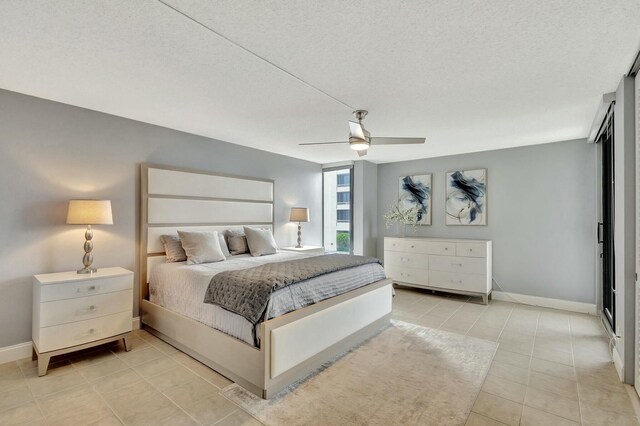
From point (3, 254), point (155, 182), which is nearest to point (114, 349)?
point (3, 254)

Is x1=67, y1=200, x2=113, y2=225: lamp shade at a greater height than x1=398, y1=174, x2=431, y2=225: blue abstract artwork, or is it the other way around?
x1=398, y1=174, x2=431, y2=225: blue abstract artwork

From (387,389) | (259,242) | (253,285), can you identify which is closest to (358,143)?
(253,285)

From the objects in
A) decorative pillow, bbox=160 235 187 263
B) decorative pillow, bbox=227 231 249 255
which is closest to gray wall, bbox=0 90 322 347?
decorative pillow, bbox=160 235 187 263

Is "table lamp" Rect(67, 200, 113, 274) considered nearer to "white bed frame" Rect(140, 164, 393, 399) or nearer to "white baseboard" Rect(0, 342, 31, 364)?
"white bed frame" Rect(140, 164, 393, 399)

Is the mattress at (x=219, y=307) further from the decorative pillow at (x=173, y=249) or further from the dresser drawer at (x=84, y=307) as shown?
the dresser drawer at (x=84, y=307)

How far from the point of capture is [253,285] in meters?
2.45

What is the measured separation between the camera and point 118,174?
3.50 meters

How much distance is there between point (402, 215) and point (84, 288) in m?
4.91

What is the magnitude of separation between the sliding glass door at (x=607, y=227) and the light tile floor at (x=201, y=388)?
1.65ft

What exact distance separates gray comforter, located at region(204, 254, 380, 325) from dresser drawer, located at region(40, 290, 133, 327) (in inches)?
39.0

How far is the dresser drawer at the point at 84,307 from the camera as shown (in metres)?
2.64

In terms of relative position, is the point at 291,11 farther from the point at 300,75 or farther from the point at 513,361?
the point at 513,361

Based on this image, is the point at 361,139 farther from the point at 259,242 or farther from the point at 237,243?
the point at 237,243

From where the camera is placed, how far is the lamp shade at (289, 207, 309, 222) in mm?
5375
